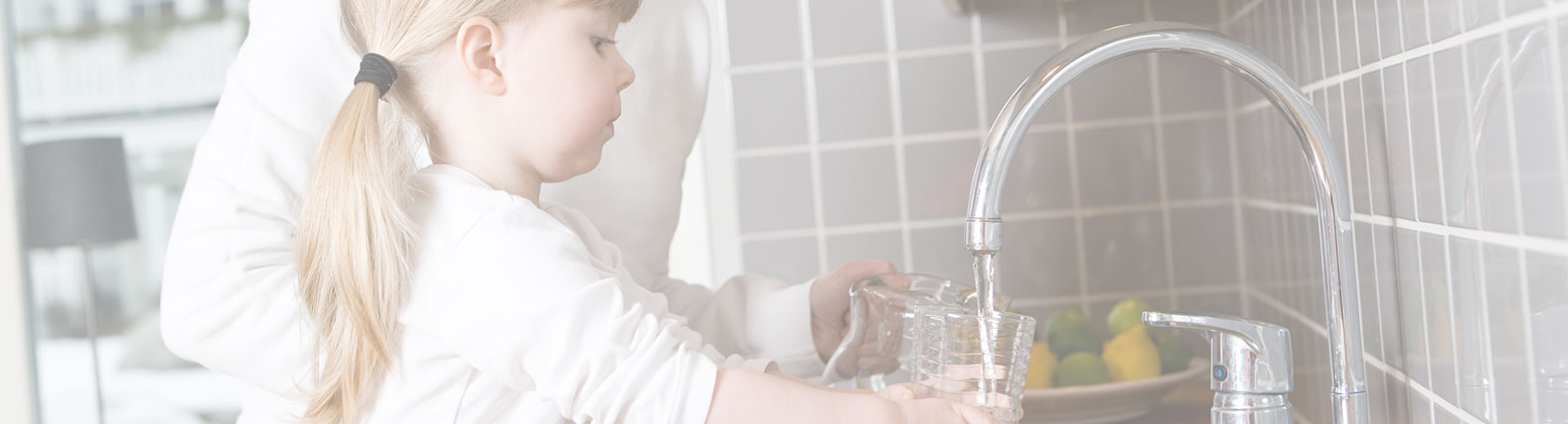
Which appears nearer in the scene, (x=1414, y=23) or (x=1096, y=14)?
(x=1414, y=23)

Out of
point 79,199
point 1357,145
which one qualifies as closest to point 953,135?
point 1357,145

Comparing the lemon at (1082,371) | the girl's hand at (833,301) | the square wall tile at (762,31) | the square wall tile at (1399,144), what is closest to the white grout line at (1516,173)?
the square wall tile at (1399,144)

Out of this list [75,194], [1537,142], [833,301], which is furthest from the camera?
[75,194]

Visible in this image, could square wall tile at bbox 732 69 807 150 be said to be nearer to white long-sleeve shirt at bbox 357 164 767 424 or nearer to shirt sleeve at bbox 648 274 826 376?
shirt sleeve at bbox 648 274 826 376

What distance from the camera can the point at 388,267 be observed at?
703 mm

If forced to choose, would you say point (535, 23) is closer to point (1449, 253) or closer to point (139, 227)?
point (1449, 253)

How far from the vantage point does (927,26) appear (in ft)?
4.42

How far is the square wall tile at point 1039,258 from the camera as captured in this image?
136 centimetres

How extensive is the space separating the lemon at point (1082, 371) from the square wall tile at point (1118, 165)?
0.87 feet

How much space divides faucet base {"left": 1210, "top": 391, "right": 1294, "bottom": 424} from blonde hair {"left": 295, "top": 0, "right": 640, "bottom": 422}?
469 millimetres

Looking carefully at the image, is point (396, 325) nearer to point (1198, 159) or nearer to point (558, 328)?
point (558, 328)

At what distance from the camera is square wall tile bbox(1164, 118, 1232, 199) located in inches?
52.1

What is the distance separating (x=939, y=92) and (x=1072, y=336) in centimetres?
33

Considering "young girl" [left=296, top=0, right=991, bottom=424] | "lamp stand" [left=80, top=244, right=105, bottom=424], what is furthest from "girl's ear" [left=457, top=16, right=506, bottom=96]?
"lamp stand" [left=80, top=244, right=105, bottom=424]
